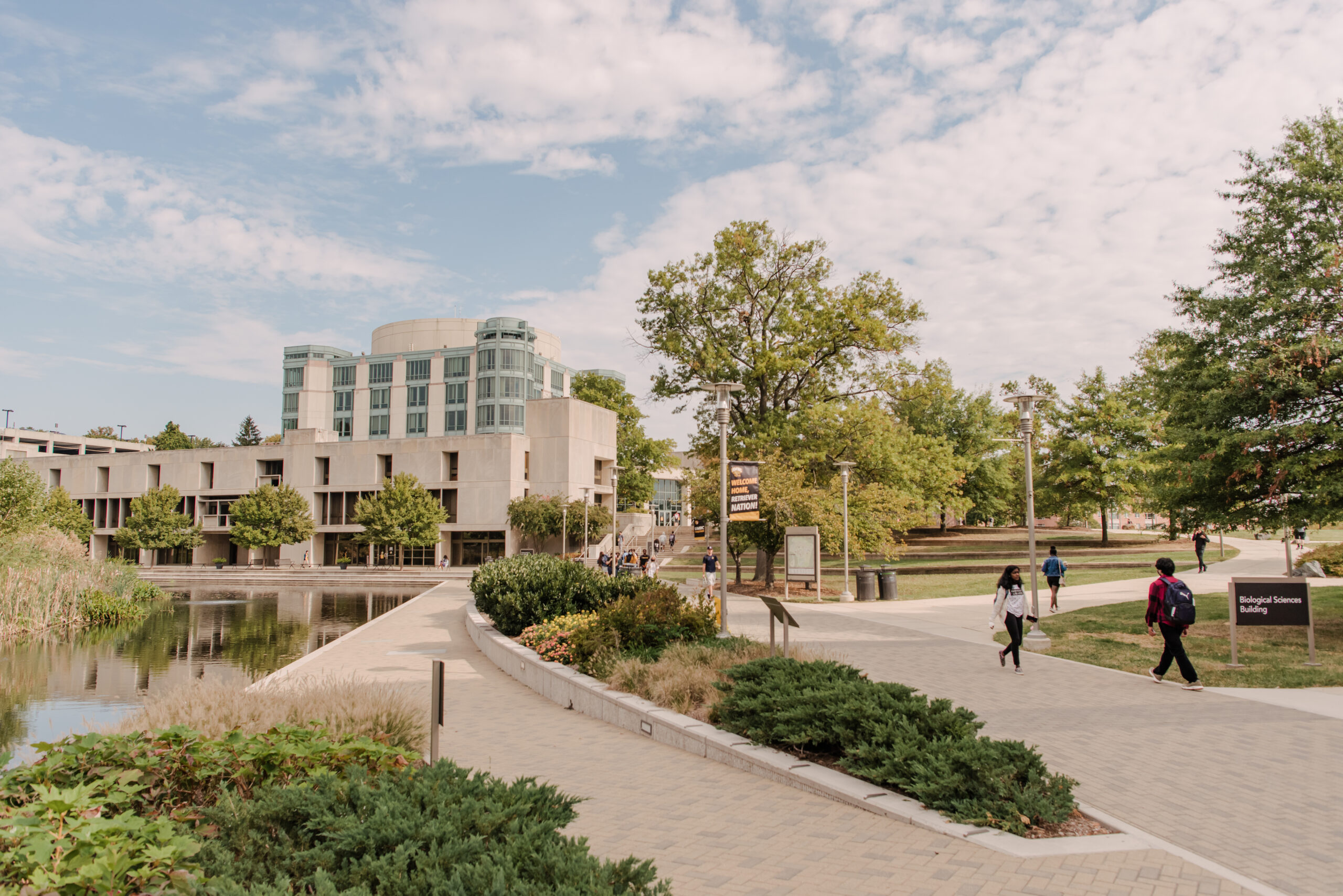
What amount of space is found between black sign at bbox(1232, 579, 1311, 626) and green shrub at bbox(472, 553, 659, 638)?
9.26 meters

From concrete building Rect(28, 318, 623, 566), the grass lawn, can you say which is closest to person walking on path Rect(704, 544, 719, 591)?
the grass lawn

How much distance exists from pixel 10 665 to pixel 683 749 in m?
14.7

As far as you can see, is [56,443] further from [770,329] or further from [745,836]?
[745,836]

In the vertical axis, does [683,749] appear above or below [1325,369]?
below

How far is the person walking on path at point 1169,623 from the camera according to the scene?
10.4 meters

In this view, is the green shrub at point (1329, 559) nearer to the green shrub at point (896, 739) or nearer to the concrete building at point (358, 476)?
the green shrub at point (896, 739)

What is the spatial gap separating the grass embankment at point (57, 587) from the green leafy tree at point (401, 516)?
29065 mm

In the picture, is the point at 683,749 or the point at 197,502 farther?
the point at 197,502

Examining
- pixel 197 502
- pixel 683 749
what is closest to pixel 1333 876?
pixel 683 749

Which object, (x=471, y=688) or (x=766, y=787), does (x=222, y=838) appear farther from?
(x=471, y=688)

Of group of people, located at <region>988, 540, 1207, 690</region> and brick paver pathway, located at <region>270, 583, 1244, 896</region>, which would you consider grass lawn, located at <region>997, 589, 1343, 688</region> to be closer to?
group of people, located at <region>988, 540, 1207, 690</region>

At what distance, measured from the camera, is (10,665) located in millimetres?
15211

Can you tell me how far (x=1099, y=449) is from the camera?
146 feet

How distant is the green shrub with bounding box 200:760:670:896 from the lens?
10.9 ft
